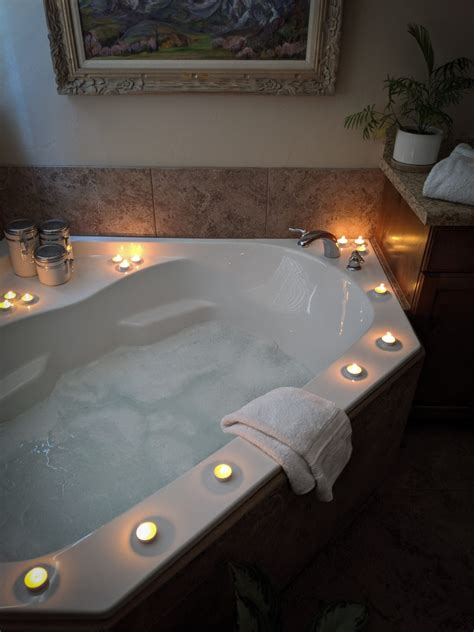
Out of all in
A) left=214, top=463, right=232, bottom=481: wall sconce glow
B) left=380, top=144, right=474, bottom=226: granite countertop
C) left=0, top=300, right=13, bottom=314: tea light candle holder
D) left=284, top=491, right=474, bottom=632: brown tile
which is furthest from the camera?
left=0, top=300, right=13, bottom=314: tea light candle holder

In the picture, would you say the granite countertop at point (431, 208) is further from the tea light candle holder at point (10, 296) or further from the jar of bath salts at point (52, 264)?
the tea light candle holder at point (10, 296)

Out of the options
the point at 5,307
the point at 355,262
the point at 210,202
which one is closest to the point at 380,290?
the point at 355,262

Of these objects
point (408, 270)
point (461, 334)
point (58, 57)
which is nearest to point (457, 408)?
point (461, 334)

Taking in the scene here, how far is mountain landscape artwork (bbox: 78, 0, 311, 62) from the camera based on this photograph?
5.91 ft

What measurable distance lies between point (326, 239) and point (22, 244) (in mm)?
1162

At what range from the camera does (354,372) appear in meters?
1.47

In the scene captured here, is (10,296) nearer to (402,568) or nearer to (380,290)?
(380,290)

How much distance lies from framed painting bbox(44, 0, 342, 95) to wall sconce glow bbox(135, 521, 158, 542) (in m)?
1.54

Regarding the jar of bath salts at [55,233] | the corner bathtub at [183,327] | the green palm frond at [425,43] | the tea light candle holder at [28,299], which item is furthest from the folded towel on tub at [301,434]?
the green palm frond at [425,43]

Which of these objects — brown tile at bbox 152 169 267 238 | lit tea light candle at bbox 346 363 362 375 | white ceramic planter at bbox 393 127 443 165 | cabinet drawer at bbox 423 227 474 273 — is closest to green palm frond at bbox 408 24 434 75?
white ceramic planter at bbox 393 127 443 165

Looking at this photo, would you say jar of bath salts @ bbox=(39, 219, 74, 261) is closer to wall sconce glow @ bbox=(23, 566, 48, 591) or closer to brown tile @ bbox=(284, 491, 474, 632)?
wall sconce glow @ bbox=(23, 566, 48, 591)

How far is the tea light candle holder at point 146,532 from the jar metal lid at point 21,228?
4.25 ft

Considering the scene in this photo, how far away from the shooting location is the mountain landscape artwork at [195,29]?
5.91 feet

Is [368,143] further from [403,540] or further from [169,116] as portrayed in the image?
[403,540]
